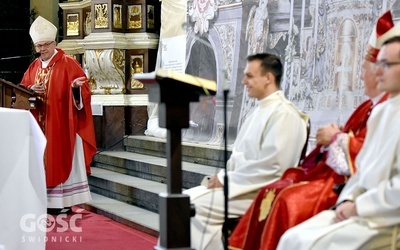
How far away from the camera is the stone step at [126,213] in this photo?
6.62m

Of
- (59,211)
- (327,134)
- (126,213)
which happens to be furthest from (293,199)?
(59,211)

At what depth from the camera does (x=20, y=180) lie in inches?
203

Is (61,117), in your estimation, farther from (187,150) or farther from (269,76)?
(269,76)

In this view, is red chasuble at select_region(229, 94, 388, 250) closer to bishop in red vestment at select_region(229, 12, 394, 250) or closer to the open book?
bishop in red vestment at select_region(229, 12, 394, 250)

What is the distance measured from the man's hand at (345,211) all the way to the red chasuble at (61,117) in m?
4.17

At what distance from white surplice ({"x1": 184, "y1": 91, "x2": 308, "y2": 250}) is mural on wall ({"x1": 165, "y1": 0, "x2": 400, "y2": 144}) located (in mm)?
649

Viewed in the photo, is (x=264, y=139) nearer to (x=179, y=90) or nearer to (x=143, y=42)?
(x=179, y=90)

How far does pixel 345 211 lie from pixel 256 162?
882mm

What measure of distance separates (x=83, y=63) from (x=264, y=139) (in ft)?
20.2

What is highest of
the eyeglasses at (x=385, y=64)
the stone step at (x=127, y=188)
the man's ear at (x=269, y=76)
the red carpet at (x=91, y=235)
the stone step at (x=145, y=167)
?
the eyeglasses at (x=385, y=64)

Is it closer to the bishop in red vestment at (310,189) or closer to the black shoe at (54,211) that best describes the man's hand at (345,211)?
the bishop in red vestment at (310,189)

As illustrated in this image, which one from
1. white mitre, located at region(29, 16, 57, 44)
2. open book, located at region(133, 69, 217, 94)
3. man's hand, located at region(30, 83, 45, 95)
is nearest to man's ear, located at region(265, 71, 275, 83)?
open book, located at region(133, 69, 217, 94)

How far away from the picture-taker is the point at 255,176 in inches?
167

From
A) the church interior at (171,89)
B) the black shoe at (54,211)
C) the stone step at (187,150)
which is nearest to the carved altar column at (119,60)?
the church interior at (171,89)
